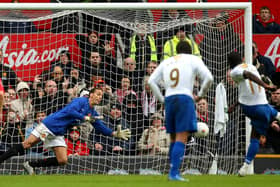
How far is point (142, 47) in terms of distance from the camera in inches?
639

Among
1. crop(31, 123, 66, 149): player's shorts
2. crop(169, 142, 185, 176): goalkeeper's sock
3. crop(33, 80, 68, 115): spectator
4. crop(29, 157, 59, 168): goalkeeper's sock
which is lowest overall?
crop(29, 157, 59, 168): goalkeeper's sock

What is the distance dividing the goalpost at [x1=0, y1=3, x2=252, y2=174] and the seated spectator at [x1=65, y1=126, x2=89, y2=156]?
54mm

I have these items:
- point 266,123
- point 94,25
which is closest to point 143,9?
point 94,25

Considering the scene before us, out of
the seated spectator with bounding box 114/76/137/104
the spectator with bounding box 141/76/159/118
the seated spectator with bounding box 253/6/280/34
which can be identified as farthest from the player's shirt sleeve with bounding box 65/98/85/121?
the seated spectator with bounding box 253/6/280/34

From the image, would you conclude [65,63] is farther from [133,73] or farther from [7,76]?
[133,73]

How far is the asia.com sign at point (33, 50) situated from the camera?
16094 mm

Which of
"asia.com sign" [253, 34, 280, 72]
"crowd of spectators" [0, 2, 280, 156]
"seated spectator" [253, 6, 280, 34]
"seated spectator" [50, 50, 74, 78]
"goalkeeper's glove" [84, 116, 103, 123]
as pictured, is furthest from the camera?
"seated spectator" [253, 6, 280, 34]

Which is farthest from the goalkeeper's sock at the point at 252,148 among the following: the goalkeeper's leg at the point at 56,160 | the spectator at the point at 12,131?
the spectator at the point at 12,131

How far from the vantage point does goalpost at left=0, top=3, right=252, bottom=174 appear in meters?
15.5

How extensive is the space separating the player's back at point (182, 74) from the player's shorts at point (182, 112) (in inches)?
3.4

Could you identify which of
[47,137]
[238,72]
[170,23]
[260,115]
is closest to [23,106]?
[47,137]

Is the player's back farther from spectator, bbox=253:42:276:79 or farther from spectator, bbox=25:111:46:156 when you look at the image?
spectator, bbox=253:42:276:79

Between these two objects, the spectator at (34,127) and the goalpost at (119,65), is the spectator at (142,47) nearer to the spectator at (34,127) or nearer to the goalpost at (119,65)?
the goalpost at (119,65)

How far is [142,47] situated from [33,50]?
7.06 ft
